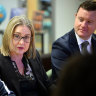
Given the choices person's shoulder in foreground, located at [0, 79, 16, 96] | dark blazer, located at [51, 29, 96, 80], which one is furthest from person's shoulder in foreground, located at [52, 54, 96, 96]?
dark blazer, located at [51, 29, 96, 80]

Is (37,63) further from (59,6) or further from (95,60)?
(59,6)

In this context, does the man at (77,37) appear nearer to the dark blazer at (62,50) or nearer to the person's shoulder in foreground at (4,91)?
the dark blazer at (62,50)

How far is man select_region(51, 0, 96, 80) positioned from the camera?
1.88 metres

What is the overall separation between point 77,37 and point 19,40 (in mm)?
532

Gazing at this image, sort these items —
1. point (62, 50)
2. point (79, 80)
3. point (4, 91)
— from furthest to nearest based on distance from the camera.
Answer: point (62, 50) < point (4, 91) < point (79, 80)

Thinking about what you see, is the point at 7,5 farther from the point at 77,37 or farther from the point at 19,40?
the point at 19,40

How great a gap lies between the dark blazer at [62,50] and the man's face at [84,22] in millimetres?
76

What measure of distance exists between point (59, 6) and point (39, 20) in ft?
6.45

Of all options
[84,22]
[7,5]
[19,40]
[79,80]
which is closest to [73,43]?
[84,22]

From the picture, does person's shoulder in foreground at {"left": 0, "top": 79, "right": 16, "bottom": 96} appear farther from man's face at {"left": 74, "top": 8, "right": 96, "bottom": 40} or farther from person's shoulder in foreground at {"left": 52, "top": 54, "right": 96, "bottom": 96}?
person's shoulder in foreground at {"left": 52, "top": 54, "right": 96, "bottom": 96}

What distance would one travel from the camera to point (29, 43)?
71.7 inches

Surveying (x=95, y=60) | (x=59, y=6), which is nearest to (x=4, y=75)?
(x=95, y=60)

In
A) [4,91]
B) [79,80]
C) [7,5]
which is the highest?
[79,80]

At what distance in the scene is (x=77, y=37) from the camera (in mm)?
1980
